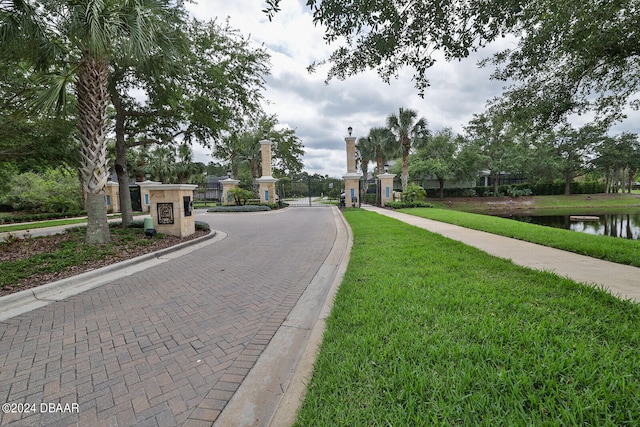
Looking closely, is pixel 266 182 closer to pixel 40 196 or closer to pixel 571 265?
pixel 40 196

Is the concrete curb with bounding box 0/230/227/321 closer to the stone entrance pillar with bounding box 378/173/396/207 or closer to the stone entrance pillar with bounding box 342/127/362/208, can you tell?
the stone entrance pillar with bounding box 342/127/362/208

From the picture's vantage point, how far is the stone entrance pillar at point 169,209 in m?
9.76

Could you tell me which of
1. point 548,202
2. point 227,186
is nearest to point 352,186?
point 227,186

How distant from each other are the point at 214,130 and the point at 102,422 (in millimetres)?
11120

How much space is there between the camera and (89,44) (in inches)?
233

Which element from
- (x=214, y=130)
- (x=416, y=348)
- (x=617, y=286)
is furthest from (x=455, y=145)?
(x=416, y=348)

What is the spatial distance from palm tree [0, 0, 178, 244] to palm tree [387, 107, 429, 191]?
22.0 m

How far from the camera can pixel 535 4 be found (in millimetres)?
5246

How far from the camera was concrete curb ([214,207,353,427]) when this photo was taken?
210 centimetres

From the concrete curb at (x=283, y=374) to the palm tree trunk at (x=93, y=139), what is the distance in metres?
6.80

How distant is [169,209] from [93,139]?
2904mm

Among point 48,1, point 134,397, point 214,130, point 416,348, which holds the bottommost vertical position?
point 134,397

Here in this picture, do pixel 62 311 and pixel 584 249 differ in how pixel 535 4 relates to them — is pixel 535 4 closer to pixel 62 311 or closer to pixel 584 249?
pixel 584 249

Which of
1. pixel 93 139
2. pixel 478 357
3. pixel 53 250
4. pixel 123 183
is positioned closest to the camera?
pixel 478 357
